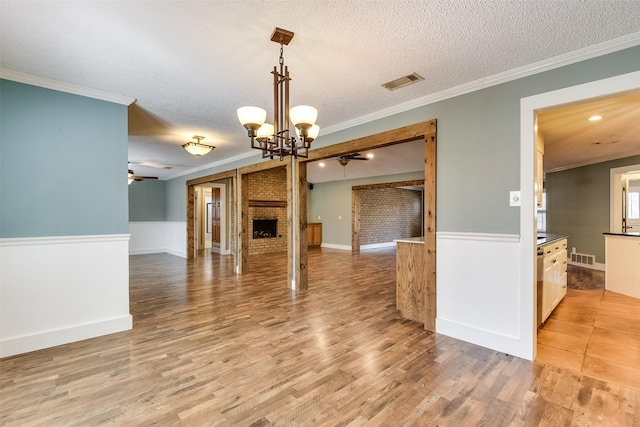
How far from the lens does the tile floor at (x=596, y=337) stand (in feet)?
7.57

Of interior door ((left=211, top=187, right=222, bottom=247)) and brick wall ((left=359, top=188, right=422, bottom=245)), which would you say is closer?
interior door ((left=211, top=187, right=222, bottom=247))

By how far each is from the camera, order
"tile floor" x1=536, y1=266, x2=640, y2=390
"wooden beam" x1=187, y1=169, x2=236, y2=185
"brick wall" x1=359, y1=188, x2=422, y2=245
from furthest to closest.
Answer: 1. "brick wall" x1=359, y1=188, x2=422, y2=245
2. "wooden beam" x1=187, y1=169, x2=236, y2=185
3. "tile floor" x1=536, y1=266, x2=640, y2=390

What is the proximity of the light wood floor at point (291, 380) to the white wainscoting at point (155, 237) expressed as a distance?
5736 mm

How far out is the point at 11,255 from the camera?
2.61 m

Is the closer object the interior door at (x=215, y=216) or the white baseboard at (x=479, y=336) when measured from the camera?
the white baseboard at (x=479, y=336)

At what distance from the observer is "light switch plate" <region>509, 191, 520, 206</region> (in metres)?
2.52

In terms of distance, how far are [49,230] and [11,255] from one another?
0.33 metres

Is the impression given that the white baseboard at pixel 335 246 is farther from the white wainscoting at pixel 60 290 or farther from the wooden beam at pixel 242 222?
the white wainscoting at pixel 60 290

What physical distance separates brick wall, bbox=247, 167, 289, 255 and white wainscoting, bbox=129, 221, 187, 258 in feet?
7.26

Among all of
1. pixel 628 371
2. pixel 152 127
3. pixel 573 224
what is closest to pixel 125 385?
pixel 152 127

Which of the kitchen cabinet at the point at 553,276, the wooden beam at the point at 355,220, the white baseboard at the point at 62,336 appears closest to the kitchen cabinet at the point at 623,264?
the kitchen cabinet at the point at 553,276

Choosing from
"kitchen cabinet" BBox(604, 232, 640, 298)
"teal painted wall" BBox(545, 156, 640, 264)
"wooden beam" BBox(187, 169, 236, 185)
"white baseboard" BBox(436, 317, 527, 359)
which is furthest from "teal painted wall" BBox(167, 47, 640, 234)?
"teal painted wall" BBox(545, 156, 640, 264)

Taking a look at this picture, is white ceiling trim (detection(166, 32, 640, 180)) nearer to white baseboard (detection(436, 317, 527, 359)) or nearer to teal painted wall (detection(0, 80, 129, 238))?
white baseboard (detection(436, 317, 527, 359))

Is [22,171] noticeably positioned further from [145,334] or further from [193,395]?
[193,395]
